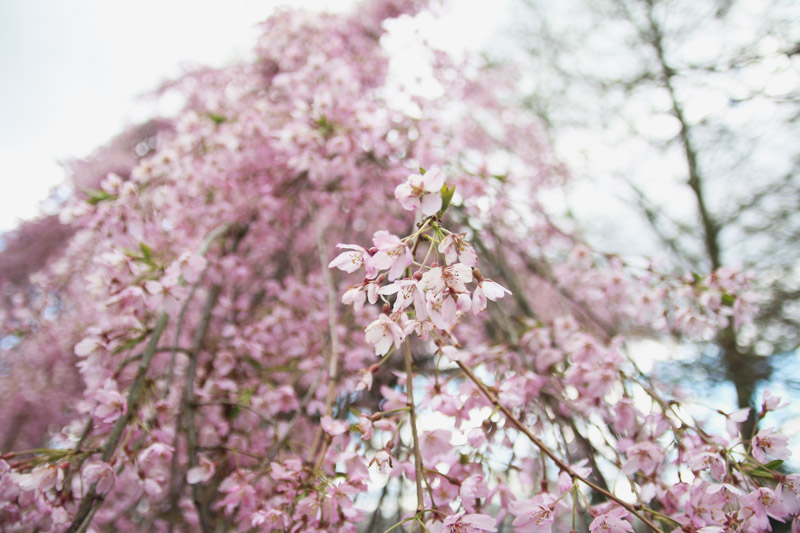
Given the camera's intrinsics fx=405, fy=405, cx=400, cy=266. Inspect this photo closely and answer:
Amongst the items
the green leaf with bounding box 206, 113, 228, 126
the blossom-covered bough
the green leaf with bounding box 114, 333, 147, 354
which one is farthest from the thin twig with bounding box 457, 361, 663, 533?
the green leaf with bounding box 206, 113, 228, 126

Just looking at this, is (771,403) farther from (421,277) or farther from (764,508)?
(421,277)

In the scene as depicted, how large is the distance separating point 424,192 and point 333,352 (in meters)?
0.55

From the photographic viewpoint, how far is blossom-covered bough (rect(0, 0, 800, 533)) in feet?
2.47

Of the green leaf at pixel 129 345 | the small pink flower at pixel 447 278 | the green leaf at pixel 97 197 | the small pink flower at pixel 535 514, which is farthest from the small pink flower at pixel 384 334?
the green leaf at pixel 97 197

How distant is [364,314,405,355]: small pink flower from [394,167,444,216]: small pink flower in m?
0.20

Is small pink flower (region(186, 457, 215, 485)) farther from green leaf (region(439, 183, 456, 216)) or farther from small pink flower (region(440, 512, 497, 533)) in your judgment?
green leaf (region(439, 183, 456, 216))

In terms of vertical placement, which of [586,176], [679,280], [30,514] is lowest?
[30,514]

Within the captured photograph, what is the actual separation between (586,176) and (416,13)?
2219mm

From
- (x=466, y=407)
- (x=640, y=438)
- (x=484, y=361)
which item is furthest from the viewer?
(x=484, y=361)

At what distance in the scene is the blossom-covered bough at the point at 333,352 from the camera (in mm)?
752

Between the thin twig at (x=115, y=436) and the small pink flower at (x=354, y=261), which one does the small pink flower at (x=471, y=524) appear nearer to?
the small pink flower at (x=354, y=261)

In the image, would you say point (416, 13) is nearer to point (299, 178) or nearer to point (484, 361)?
point (299, 178)

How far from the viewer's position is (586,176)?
4.05 metres

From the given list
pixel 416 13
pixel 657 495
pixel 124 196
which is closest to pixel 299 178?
pixel 124 196
